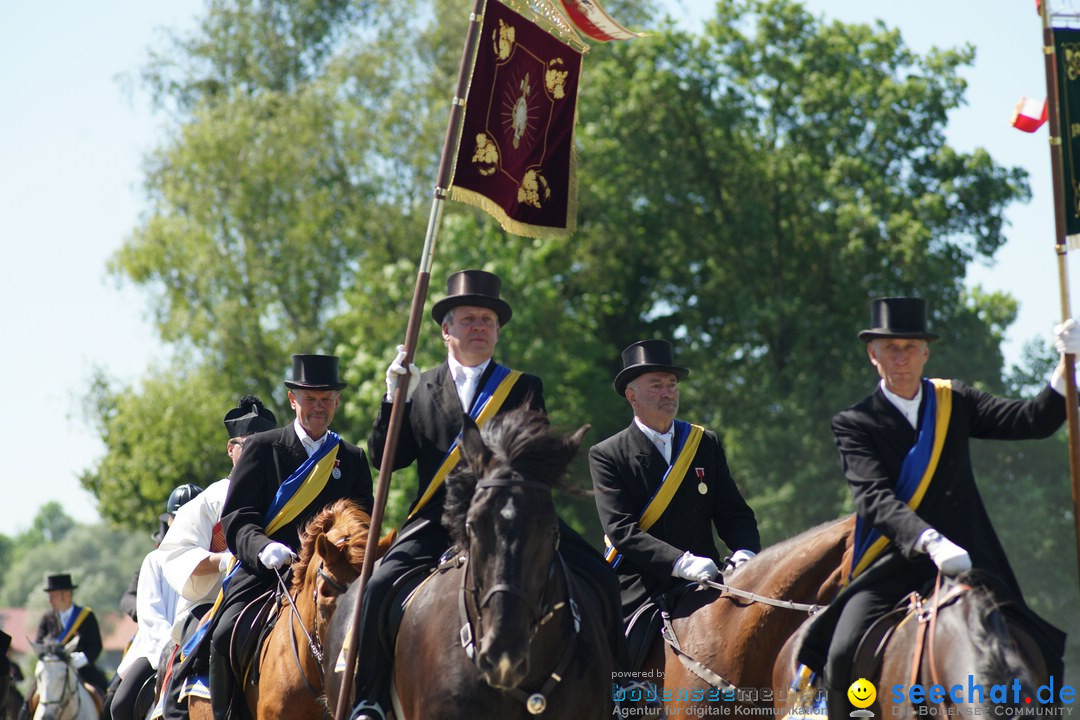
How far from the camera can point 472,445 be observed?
7.74m

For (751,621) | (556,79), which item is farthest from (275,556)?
(556,79)

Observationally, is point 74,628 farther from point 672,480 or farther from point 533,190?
point 533,190

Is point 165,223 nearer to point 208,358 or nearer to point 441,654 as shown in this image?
point 208,358

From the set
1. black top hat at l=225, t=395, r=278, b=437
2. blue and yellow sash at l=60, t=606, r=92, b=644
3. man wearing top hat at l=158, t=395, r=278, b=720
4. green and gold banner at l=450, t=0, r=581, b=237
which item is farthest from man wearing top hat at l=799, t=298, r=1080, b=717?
blue and yellow sash at l=60, t=606, r=92, b=644

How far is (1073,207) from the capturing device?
26.5ft

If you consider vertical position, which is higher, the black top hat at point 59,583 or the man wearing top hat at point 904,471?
the man wearing top hat at point 904,471

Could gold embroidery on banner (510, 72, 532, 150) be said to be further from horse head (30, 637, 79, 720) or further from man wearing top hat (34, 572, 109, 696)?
man wearing top hat (34, 572, 109, 696)

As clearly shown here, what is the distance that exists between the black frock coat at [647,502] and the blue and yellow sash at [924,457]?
2.11 m

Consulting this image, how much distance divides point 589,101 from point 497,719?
31432 mm

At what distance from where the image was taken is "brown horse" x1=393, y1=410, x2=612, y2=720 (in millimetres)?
7164

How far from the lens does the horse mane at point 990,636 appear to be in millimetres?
6789

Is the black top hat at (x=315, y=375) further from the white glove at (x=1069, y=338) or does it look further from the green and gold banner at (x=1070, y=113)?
the white glove at (x=1069, y=338)

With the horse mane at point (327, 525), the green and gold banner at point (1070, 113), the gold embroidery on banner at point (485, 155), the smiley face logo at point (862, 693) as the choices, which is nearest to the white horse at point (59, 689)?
the horse mane at point (327, 525)

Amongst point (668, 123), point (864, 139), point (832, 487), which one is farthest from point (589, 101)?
point (832, 487)
